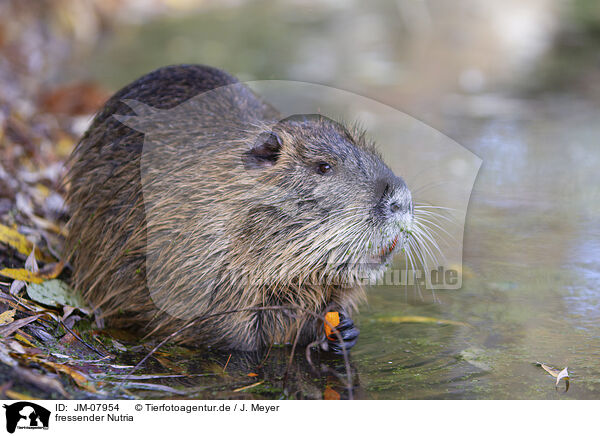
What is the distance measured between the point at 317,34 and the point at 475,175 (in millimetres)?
6517

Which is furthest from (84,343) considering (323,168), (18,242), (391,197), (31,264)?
(391,197)

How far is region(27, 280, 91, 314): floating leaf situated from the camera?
3580 millimetres

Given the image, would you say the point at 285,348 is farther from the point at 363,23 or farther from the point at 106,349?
the point at 363,23

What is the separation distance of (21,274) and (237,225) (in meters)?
1.14

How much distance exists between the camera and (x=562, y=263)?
4.35 metres

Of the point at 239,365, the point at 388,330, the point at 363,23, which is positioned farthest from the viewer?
the point at 363,23

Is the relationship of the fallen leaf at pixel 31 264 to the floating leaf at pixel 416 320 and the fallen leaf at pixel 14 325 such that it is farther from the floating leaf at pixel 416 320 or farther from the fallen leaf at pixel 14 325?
the floating leaf at pixel 416 320

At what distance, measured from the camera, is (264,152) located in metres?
3.35

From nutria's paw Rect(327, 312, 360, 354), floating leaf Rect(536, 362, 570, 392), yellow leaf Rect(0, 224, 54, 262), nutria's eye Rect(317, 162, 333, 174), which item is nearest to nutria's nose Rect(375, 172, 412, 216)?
nutria's eye Rect(317, 162, 333, 174)

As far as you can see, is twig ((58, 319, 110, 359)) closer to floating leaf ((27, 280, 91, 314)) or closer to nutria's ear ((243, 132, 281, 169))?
floating leaf ((27, 280, 91, 314))

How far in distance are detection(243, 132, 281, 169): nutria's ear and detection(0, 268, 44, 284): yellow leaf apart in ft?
3.98

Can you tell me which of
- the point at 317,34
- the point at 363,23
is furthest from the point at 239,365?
the point at 363,23

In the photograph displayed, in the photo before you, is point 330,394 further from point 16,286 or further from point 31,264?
point 31,264
